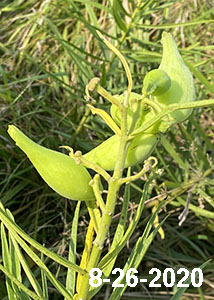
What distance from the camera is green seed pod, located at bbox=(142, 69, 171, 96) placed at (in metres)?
0.37

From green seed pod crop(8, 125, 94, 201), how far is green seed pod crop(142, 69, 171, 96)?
0.30ft

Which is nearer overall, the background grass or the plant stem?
the plant stem

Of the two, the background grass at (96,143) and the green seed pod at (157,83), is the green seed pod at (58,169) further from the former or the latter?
the background grass at (96,143)

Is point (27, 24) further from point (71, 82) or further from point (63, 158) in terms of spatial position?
point (63, 158)

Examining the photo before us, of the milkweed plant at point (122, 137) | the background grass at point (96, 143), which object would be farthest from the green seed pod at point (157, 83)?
the background grass at point (96, 143)

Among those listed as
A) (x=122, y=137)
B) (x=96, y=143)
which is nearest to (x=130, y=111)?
(x=122, y=137)

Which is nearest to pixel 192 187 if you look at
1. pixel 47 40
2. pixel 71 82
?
pixel 71 82

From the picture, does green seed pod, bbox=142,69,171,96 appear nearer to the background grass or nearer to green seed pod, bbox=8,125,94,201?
green seed pod, bbox=8,125,94,201

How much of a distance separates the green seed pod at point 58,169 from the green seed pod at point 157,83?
90 millimetres

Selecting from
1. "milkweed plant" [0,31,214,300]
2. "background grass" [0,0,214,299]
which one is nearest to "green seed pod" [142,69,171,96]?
"milkweed plant" [0,31,214,300]

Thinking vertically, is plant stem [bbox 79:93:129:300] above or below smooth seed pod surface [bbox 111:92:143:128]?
below

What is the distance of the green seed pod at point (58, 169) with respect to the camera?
41 cm

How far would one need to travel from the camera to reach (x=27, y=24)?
1494mm

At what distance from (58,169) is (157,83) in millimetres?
109
